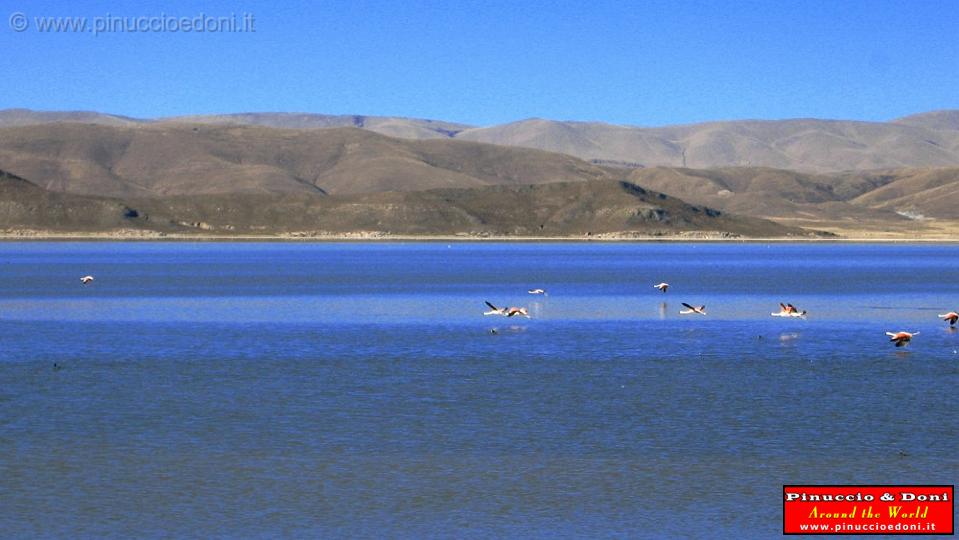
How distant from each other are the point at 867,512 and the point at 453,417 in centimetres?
1215

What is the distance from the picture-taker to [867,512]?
20422 mm

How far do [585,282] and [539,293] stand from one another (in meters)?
15.0

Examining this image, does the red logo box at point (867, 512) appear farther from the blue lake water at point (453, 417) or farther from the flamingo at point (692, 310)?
the flamingo at point (692, 310)

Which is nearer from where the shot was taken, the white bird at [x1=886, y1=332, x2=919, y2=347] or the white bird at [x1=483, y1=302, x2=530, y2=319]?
the white bird at [x1=886, y1=332, x2=919, y2=347]

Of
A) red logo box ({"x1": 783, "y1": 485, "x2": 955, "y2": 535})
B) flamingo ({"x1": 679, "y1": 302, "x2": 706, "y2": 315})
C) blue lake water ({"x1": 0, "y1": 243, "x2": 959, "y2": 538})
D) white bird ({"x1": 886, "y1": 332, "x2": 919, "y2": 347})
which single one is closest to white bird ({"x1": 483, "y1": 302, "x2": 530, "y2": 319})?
blue lake water ({"x1": 0, "y1": 243, "x2": 959, "y2": 538})

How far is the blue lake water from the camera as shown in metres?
21.9

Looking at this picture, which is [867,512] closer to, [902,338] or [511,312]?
[902,338]

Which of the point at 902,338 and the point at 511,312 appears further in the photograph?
the point at 511,312

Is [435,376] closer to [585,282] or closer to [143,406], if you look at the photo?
[143,406]

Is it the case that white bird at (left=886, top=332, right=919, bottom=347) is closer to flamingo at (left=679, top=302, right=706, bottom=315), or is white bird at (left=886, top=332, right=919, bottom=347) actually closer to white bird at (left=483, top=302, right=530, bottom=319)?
flamingo at (left=679, top=302, right=706, bottom=315)

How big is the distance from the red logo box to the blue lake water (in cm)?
52

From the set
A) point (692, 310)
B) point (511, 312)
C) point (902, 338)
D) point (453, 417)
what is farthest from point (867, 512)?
point (692, 310)

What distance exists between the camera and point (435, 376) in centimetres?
3859

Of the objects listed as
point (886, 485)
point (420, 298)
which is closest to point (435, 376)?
point (886, 485)
